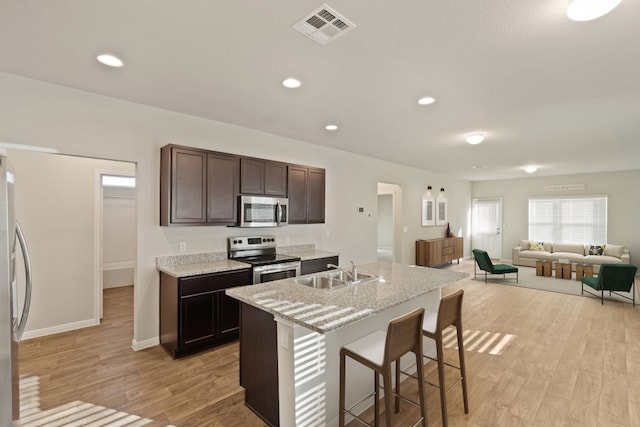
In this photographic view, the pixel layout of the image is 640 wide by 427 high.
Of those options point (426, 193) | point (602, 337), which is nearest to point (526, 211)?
point (426, 193)

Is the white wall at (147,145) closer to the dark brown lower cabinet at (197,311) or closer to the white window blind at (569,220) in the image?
the dark brown lower cabinet at (197,311)

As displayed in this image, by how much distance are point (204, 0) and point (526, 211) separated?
10364 mm

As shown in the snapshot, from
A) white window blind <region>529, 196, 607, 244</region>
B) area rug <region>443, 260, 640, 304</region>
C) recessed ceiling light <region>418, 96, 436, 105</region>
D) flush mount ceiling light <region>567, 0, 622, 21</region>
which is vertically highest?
recessed ceiling light <region>418, 96, 436, 105</region>

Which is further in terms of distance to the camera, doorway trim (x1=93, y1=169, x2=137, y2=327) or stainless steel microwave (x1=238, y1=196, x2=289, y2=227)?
doorway trim (x1=93, y1=169, x2=137, y2=327)

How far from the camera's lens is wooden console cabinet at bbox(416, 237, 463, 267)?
774 centimetres

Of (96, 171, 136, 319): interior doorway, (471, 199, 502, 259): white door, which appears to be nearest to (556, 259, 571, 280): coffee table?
(471, 199, 502, 259): white door

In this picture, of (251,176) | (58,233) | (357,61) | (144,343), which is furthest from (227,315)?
(357,61)

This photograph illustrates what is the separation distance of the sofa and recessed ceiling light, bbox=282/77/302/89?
8253mm

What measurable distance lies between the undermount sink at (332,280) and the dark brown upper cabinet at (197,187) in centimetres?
156

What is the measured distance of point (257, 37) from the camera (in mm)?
2092

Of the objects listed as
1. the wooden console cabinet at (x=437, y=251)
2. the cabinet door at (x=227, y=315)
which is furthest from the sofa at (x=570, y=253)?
the cabinet door at (x=227, y=315)

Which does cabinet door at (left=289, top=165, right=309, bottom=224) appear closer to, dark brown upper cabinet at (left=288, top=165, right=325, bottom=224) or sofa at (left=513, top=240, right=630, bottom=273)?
dark brown upper cabinet at (left=288, top=165, right=325, bottom=224)

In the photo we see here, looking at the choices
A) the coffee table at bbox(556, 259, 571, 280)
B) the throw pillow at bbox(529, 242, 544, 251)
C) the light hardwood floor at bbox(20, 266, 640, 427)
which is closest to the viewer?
the light hardwood floor at bbox(20, 266, 640, 427)

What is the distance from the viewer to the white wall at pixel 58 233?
3592mm
